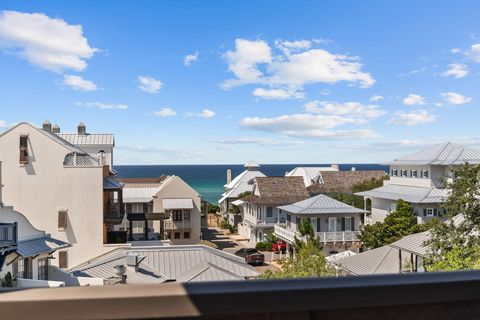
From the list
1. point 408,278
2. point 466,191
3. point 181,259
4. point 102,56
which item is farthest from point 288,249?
point 408,278

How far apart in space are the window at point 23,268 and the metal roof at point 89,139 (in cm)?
1589

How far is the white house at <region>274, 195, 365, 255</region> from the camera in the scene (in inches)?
1021

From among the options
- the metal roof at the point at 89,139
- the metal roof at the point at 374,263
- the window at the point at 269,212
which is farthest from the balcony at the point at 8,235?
the window at the point at 269,212

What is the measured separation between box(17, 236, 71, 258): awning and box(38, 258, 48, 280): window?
1.64 ft

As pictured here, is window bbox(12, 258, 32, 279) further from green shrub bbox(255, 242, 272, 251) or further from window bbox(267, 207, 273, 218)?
window bbox(267, 207, 273, 218)

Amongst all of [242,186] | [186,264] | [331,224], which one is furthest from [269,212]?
[186,264]

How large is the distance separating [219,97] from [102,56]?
14.3 metres

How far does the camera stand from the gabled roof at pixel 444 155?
28.0 m

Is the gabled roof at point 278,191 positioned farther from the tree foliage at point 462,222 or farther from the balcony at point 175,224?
the tree foliage at point 462,222

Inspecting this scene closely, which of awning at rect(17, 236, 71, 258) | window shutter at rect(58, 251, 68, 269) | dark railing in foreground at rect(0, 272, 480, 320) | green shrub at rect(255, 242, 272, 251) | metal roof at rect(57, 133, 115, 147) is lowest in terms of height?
green shrub at rect(255, 242, 272, 251)

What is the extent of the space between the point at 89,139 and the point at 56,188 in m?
7.70

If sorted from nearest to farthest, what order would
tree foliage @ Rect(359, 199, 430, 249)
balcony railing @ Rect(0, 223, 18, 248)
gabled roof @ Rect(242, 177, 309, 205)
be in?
balcony railing @ Rect(0, 223, 18, 248) → tree foliage @ Rect(359, 199, 430, 249) → gabled roof @ Rect(242, 177, 309, 205)

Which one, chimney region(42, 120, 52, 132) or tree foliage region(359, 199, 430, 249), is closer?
tree foliage region(359, 199, 430, 249)

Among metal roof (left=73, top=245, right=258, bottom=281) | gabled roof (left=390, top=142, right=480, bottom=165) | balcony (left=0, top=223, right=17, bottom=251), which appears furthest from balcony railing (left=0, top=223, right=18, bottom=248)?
gabled roof (left=390, top=142, right=480, bottom=165)
